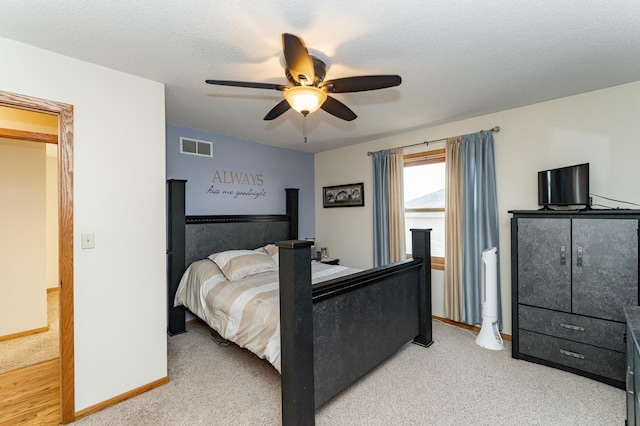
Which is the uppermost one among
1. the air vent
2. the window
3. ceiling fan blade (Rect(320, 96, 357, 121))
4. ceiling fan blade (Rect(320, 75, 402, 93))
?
the air vent

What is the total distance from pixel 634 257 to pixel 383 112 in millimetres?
2420

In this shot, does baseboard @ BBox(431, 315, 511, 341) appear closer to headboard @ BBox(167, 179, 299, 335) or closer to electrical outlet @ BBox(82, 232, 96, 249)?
headboard @ BBox(167, 179, 299, 335)

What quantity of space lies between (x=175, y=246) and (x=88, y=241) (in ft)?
4.59

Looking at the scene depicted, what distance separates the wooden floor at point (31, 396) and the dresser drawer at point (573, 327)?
3.79 m

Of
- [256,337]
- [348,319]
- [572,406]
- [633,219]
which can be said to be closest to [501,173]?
[633,219]

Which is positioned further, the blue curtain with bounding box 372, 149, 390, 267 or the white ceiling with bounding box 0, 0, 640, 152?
the blue curtain with bounding box 372, 149, 390, 267

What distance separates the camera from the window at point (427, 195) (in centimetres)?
387

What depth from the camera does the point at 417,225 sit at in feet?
13.5

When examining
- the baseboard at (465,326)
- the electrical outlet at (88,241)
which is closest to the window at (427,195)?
the baseboard at (465,326)

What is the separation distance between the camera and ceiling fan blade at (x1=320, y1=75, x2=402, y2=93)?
181 centimetres

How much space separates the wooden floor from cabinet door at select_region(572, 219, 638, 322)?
4063 millimetres

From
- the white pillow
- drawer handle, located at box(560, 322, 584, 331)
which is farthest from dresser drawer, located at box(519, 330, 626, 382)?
the white pillow

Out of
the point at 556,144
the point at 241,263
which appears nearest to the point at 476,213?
the point at 556,144

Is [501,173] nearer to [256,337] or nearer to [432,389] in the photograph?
[432,389]
